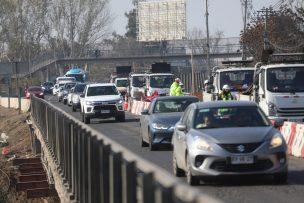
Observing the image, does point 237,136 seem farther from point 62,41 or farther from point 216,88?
point 62,41

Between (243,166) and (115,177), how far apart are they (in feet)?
23.4

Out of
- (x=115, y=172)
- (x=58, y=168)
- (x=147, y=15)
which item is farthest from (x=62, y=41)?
(x=115, y=172)

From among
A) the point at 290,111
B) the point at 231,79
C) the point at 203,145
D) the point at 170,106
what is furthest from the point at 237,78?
the point at 203,145

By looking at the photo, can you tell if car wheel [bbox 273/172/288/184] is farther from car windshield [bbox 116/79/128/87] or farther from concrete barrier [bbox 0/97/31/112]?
car windshield [bbox 116/79/128/87]

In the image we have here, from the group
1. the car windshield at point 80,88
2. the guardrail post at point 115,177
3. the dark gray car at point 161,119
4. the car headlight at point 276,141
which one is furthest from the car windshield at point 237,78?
the car windshield at point 80,88

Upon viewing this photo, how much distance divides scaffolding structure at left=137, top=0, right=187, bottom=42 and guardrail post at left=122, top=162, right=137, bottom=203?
122031mm

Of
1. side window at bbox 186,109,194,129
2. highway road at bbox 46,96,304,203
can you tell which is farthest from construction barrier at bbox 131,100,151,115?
side window at bbox 186,109,194,129

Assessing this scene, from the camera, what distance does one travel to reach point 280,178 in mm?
15031

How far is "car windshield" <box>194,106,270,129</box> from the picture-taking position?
1577cm

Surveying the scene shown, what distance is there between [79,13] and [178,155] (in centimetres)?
12674

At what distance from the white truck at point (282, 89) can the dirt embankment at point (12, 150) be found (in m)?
8.57

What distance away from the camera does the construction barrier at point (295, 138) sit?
20.9 meters

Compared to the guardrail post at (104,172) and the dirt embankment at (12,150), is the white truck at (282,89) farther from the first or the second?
the guardrail post at (104,172)

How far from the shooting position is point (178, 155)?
1609cm
